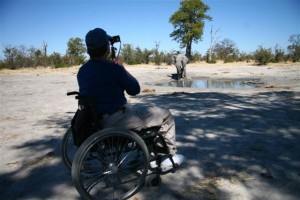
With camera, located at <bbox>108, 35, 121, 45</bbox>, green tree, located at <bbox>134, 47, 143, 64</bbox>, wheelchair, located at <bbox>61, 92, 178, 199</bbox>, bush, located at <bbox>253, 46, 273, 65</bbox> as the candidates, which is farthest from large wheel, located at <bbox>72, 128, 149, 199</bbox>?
green tree, located at <bbox>134, 47, 143, 64</bbox>

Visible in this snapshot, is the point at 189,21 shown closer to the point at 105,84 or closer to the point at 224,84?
the point at 224,84

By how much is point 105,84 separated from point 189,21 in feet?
141

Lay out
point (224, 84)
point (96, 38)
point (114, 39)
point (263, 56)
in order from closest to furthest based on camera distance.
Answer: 1. point (96, 38)
2. point (114, 39)
3. point (224, 84)
4. point (263, 56)

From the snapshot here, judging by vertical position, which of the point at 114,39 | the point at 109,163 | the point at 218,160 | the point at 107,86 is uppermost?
the point at 114,39

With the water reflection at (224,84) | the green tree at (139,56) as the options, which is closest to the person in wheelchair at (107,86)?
the water reflection at (224,84)

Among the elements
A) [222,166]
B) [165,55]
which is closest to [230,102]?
[222,166]

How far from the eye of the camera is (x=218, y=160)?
378 cm

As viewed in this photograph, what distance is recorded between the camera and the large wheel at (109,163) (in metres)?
2.52

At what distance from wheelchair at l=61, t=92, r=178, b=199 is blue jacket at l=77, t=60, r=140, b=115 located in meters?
0.13

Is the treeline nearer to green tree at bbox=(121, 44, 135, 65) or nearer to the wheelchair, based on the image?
green tree at bbox=(121, 44, 135, 65)

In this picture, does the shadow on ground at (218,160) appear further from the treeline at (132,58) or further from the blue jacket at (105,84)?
the treeline at (132,58)

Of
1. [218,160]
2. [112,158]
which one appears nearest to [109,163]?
[112,158]

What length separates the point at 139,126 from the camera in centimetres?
290

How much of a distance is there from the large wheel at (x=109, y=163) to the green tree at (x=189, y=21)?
4037cm
